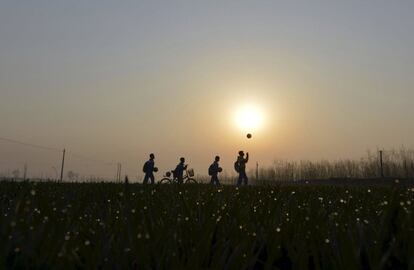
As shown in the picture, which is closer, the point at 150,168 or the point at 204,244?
the point at 204,244

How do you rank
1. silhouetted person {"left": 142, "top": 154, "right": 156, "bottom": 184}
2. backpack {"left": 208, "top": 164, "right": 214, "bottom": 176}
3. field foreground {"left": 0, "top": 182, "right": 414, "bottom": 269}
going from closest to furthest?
field foreground {"left": 0, "top": 182, "right": 414, "bottom": 269}, silhouetted person {"left": 142, "top": 154, "right": 156, "bottom": 184}, backpack {"left": 208, "top": 164, "right": 214, "bottom": 176}

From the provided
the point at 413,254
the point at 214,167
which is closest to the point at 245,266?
the point at 413,254

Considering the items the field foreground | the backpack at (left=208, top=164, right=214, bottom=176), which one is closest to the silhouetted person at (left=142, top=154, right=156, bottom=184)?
the backpack at (left=208, top=164, right=214, bottom=176)

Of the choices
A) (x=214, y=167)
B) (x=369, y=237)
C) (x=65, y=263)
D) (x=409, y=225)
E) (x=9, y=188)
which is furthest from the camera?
(x=214, y=167)

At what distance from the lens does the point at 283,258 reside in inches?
92.8

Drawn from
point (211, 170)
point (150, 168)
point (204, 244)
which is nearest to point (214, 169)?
point (211, 170)

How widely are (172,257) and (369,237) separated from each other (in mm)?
1145

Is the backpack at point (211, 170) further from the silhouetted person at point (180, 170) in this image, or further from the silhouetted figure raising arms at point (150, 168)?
the silhouetted figure raising arms at point (150, 168)

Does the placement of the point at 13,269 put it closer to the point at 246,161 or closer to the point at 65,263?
the point at 65,263

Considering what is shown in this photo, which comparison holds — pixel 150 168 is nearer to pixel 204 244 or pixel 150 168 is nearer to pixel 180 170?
pixel 180 170

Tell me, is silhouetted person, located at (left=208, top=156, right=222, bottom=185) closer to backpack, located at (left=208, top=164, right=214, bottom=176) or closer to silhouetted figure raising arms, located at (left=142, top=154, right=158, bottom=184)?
backpack, located at (left=208, top=164, right=214, bottom=176)

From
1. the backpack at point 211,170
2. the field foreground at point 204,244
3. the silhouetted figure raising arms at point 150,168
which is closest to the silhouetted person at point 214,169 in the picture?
the backpack at point 211,170

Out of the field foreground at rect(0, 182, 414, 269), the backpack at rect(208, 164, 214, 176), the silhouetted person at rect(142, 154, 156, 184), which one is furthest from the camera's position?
the backpack at rect(208, 164, 214, 176)

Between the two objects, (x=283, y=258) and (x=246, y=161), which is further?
(x=246, y=161)
